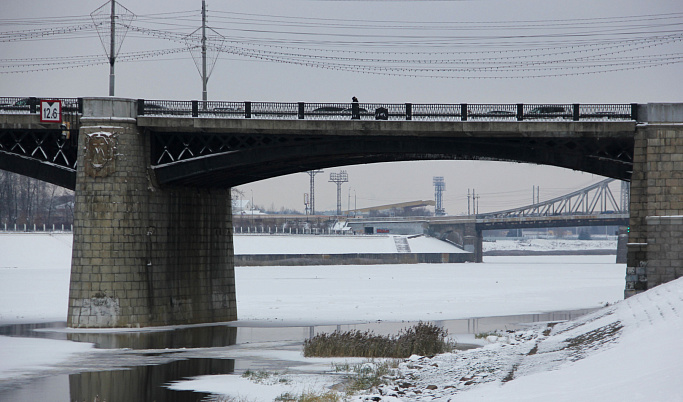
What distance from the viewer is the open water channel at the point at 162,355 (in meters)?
25.0

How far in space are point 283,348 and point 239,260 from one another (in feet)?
346

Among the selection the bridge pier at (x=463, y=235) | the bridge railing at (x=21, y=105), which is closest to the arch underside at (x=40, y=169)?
the bridge railing at (x=21, y=105)

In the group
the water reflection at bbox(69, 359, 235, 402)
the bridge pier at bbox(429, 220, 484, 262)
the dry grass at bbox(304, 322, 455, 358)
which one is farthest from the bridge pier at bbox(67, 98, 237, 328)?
the bridge pier at bbox(429, 220, 484, 262)

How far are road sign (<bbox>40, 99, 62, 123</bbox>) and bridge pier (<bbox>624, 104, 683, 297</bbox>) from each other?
2723cm

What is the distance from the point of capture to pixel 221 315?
48344 millimetres

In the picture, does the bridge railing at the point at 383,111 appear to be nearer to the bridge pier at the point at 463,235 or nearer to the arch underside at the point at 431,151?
the arch underside at the point at 431,151

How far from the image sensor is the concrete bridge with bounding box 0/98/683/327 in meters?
40.5

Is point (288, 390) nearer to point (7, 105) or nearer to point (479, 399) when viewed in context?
point (479, 399)

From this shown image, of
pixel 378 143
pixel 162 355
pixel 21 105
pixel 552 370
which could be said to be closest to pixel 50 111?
pixel 21 105

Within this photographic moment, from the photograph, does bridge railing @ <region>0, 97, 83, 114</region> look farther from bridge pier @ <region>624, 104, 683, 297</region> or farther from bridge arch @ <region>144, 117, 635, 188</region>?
bridge pier @ <region>624, 104, 683, 297</region>

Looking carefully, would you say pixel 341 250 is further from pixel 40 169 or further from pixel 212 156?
pixel 212 156

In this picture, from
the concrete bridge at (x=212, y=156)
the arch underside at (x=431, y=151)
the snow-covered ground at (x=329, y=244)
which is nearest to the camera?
the concrete bridge at (x=212, y=156)

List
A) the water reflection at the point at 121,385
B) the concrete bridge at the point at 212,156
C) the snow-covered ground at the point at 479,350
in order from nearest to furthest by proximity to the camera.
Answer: the snow-covered ground at the point at 479,350
the water reflection at the point at 121,385
the concrete bridge at the point at 212,156

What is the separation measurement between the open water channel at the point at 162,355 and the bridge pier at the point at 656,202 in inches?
244
